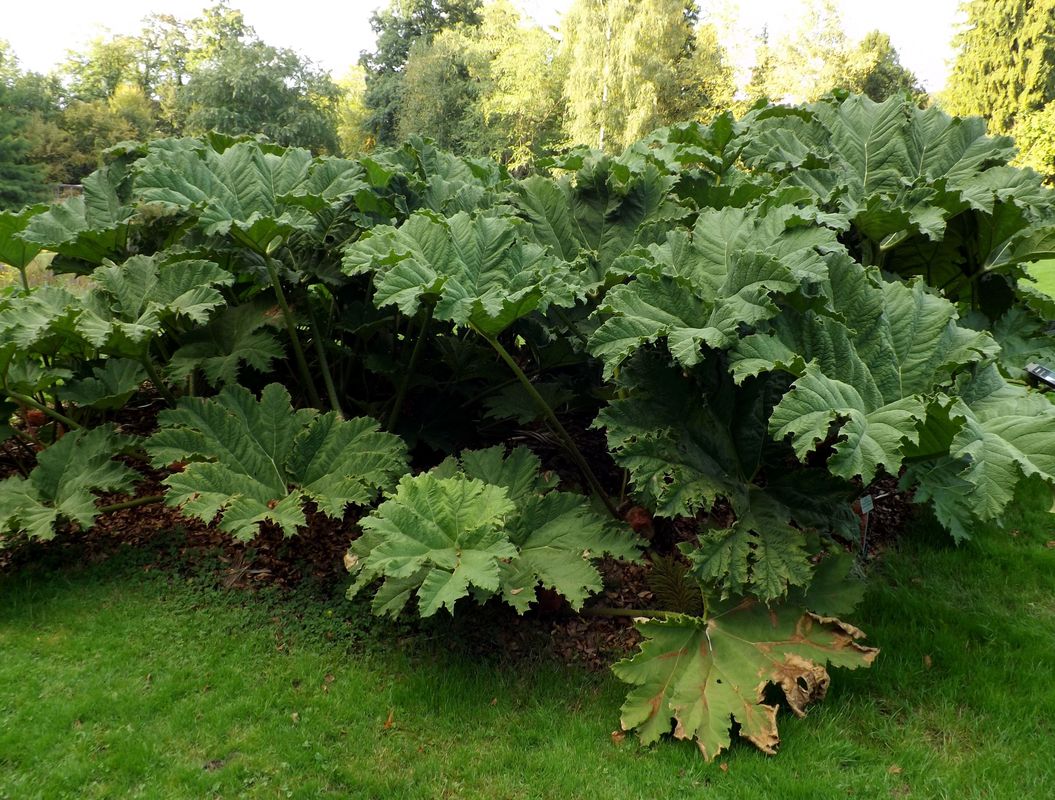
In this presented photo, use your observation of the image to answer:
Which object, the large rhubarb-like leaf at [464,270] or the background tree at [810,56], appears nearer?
the large rhubarb-like leaf at [464,270]

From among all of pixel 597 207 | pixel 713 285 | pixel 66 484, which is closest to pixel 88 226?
pixel 66 484

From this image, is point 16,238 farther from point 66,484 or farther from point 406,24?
point 406,24

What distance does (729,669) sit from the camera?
2.35 metres

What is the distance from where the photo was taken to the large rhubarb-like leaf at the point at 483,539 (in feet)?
7.16

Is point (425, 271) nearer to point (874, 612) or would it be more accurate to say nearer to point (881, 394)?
point (881, 394)

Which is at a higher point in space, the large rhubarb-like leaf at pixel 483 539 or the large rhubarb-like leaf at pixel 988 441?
the large rhubarb-like leaf at pixel 988 441

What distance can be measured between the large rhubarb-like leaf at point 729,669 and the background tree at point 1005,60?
74.4 ft

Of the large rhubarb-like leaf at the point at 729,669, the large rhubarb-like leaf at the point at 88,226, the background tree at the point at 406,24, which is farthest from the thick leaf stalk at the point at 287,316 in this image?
the background tree at the point at 406,24

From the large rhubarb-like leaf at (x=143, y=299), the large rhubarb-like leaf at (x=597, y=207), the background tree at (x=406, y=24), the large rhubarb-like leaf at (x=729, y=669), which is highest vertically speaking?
the background tree at (x=406, y=24)

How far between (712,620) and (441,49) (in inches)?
1318

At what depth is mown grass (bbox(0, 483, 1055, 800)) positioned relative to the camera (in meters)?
2.12

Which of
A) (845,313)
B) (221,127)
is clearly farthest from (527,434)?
(221,127)

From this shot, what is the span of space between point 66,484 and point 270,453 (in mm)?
822

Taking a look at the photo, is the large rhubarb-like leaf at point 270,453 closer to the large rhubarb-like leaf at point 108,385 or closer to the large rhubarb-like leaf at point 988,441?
the large rhubarb-like leaf at point 108,385
